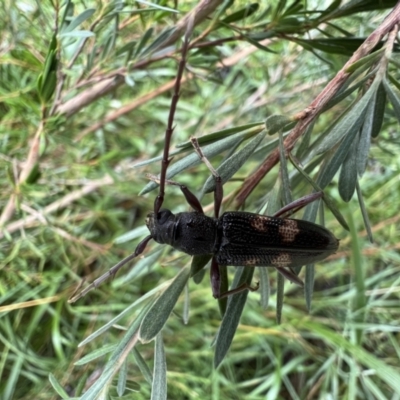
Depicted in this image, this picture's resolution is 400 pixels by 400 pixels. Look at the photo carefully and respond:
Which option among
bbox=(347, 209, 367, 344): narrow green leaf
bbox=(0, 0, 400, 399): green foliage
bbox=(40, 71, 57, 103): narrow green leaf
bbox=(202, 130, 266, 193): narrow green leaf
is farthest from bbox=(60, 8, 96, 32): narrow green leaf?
bbox=(347, 209, 367, 344): narrow green leaf

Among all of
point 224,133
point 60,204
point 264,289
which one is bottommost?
point 60,204

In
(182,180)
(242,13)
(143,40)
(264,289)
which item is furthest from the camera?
(182,180)

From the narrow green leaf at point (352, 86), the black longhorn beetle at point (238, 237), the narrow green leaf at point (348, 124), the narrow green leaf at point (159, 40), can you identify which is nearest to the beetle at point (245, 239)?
the black longhorn beetle at point (238, 237)

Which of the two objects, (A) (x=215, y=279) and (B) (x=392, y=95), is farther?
(A) (x=215, y=279)

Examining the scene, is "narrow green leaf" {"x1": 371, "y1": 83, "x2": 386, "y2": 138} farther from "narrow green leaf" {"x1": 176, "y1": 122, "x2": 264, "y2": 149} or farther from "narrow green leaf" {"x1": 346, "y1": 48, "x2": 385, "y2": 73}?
"narrow green leaf" {"x1": 176, "y1": 122, "x2": 264, "y2": 149}

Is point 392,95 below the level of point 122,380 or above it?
above

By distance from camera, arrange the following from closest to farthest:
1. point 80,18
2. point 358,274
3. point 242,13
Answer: point 80,18, point 242,13, point 358,274

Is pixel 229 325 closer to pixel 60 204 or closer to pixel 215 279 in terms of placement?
pixel 215 279

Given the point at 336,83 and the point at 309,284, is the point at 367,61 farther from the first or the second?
the point at 309,284

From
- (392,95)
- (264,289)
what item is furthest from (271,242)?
(392,95)

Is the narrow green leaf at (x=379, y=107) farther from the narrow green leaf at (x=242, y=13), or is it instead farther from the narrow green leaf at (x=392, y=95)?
the narrow green leaf at (x=242, y=13)
